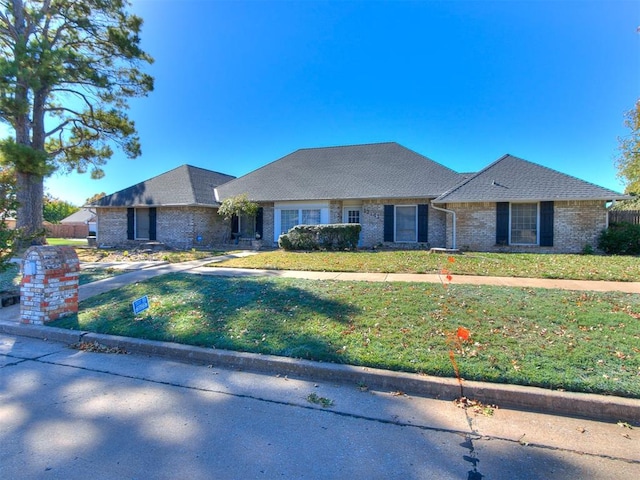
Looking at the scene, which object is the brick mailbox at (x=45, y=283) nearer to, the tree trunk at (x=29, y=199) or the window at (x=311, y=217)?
the window at (x=311, y=217)

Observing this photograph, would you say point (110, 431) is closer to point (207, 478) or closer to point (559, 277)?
point (207, 478)

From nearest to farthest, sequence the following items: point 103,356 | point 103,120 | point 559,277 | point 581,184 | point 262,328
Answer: point 103,356 → point 262,328 → point 559,277 → point 581,184 → point 103,120

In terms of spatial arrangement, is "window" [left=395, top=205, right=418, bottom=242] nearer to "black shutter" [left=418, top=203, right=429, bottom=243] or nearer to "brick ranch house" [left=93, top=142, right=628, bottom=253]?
"brick ranch house" [left=93, top=142, right=628, bottom=253]

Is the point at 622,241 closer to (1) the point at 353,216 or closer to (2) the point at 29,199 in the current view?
(1) the point at 353,216

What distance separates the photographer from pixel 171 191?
20.0m

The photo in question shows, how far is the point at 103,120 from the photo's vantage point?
19.4 meters

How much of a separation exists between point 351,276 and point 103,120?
18.1m

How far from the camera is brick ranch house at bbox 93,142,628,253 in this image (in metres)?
13.8

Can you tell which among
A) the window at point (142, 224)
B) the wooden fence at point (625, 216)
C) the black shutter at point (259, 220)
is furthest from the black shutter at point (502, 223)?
the window at point (142, 224)

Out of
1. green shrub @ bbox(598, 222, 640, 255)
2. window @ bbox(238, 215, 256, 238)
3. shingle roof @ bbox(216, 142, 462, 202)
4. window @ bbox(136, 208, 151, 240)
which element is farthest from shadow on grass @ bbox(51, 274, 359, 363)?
window @ bbox(136, 208, 151, 240)

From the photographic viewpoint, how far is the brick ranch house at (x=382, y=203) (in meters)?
13.8

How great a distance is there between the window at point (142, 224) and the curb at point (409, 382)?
16046mm

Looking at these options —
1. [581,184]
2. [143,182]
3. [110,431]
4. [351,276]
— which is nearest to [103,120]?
[143,182]

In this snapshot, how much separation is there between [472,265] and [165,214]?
1593 cm
